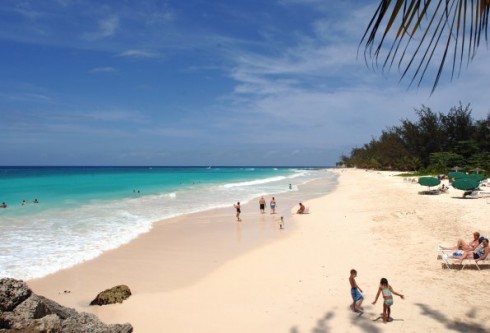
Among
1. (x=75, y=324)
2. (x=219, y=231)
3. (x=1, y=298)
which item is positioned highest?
(x=1, y=298)

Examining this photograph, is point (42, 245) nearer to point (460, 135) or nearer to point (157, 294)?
point (157, 294)

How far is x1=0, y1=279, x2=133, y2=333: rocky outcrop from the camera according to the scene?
4.41 meters

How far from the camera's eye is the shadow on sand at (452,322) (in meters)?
6.79

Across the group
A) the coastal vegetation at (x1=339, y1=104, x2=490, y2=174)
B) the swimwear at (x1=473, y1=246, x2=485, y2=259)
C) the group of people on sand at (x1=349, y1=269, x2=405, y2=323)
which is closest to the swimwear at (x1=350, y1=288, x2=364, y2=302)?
the group of people on sand at (x1=349, y1=269, x2=405, y2=323)

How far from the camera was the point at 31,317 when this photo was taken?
4566mm

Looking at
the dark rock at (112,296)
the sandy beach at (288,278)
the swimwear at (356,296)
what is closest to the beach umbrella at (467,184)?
the sandy beach at (288,278)

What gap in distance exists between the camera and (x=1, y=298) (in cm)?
461

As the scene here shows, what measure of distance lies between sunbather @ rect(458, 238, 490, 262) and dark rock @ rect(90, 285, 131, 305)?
8.85m

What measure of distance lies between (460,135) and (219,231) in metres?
51.5

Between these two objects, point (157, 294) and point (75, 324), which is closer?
point (75, 324)

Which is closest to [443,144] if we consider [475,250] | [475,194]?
[475,194]

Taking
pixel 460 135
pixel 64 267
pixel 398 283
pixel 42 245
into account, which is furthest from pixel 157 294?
pixel 460 135

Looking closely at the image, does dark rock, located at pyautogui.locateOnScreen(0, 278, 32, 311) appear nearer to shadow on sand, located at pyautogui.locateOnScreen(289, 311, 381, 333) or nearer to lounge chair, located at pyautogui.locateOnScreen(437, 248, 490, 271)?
shadow on sand, located at pyautogui.locateOnScreen(289, 311, 381, 333)

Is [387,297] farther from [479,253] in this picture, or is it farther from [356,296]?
[479,253]
